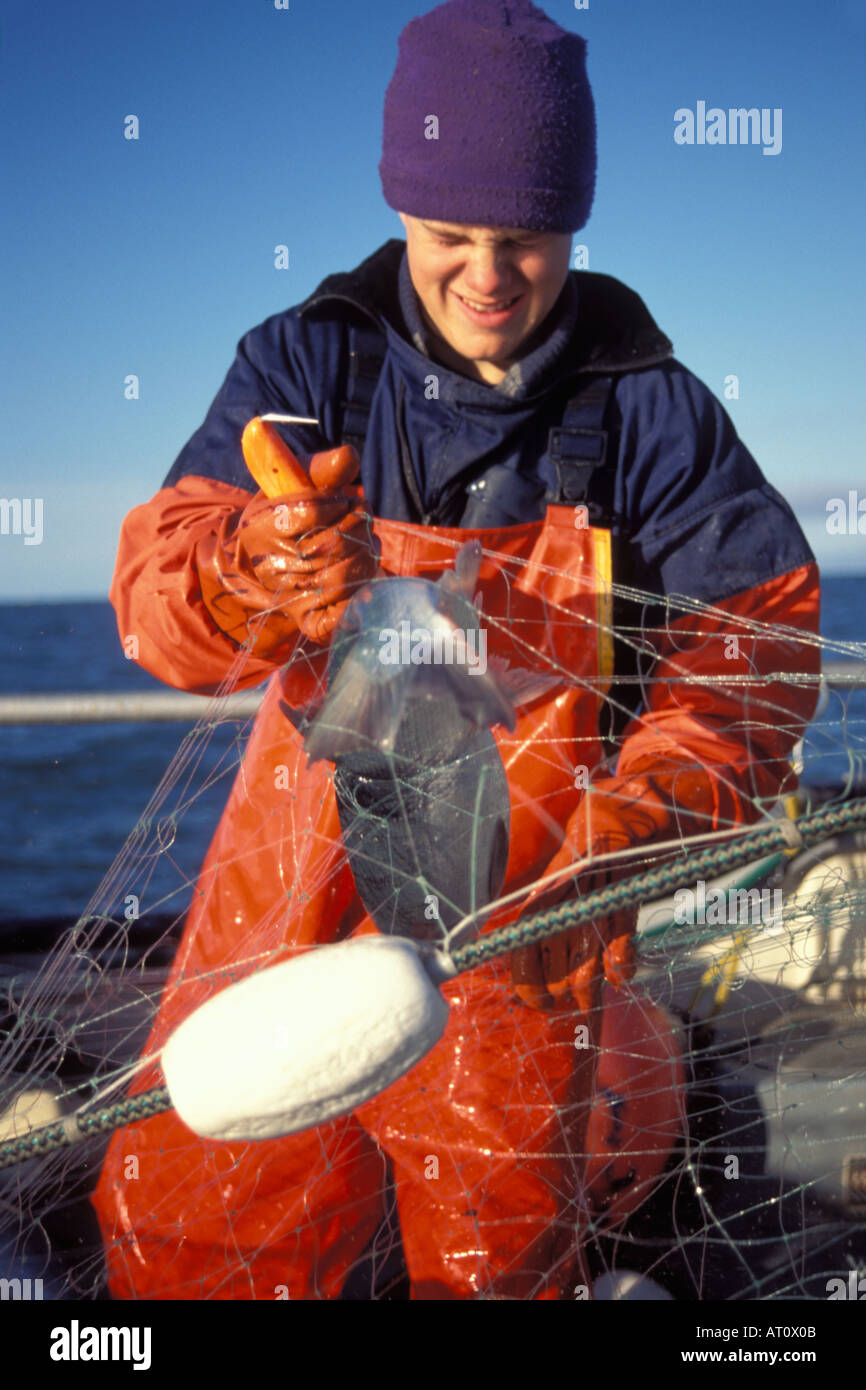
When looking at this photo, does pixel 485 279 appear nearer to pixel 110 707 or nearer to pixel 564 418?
pixel 564 418

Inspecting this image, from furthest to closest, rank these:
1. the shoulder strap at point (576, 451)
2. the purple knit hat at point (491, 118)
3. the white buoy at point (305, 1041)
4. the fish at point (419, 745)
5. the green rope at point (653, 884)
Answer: the shoulder strap at point (576, 451) < the purple knit hat at point (491, 118) < the fish at point (419, 745) < the green rope at point (653, 884) < the white buoy at point (305, 1041)

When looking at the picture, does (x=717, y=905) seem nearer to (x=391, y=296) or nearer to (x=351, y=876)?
(x=351, y=876)

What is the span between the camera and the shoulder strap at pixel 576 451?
1.70 metres

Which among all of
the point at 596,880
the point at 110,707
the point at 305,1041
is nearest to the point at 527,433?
the point at 596,880

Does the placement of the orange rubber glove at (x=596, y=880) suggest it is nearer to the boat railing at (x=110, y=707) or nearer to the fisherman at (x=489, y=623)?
the fisherman at (x=489, y=623)

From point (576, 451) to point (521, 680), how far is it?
38 centimetres

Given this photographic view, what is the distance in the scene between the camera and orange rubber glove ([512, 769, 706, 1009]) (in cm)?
161

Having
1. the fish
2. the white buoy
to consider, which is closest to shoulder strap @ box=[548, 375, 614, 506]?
the fish

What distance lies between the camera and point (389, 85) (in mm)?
1666

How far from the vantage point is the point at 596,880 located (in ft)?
5.42

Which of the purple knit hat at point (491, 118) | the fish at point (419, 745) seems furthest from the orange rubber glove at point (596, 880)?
the purple knit hat at point (491, 118)

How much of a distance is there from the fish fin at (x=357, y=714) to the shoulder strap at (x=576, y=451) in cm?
48

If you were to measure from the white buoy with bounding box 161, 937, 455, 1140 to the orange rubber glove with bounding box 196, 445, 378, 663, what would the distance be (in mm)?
501
